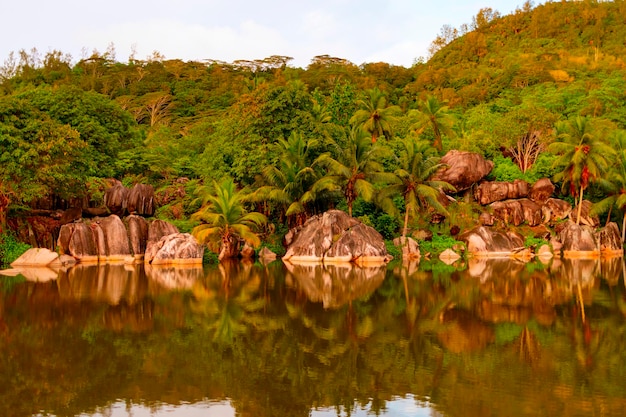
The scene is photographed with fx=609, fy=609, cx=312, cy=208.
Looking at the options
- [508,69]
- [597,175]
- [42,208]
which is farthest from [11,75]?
[597,175]

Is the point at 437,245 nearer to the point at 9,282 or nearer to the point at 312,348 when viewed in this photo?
the point at 9,282

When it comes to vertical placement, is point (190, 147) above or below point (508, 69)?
below

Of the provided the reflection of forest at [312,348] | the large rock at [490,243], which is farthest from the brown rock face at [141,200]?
the large rock at [490,243]

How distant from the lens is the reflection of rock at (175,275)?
18.5 m

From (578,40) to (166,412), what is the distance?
8140 cm

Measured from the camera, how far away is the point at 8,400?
6.52 m

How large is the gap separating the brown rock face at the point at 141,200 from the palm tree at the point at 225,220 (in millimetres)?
4042

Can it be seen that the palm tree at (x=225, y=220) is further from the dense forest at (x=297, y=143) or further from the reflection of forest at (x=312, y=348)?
the reflection of forest at (x=312, y=348)

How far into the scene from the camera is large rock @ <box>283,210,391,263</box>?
2944 cm

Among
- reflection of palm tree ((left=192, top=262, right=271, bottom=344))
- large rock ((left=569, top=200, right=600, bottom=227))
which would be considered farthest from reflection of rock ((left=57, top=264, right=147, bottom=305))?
large rock ((left=569, top=200, right=600, bottom=227))

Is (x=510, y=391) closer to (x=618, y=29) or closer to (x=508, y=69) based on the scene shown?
(x=508, y=69)

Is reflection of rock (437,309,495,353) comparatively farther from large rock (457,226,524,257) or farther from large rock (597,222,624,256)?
large rock (597,222,624,256)

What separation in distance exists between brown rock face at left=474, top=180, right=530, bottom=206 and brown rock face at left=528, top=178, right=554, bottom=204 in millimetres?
415

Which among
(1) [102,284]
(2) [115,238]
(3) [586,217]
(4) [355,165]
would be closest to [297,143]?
(4) [355,165]
